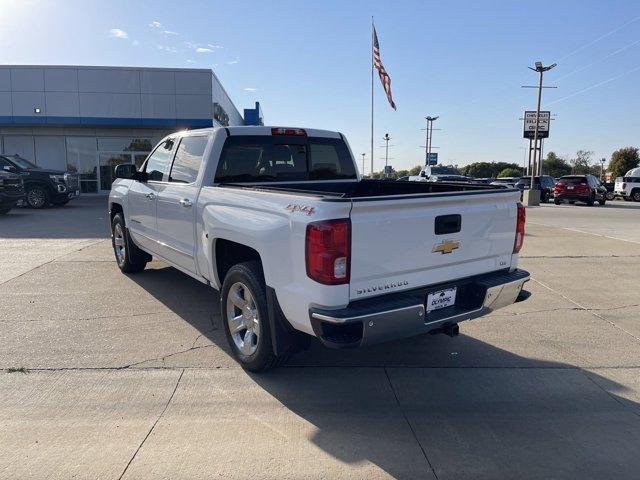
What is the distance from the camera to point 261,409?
141 inches

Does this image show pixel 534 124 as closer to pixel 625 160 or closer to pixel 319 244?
pixel 319 244

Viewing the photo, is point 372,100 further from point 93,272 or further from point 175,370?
point 175,370

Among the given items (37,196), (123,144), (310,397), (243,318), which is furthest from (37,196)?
(310,397)

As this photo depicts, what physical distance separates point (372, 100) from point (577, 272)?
29084 mm

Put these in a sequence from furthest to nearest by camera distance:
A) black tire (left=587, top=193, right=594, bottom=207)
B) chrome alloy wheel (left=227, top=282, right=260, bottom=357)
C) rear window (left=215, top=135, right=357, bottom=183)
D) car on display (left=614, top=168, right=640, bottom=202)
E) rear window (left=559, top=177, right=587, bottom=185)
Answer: car on display (left=614, top=168, right=640, bottom=202) → rear window (left=559, top=177, right=587, bottom=185) → black tire (left=587, top=193, right=594, bottom=207) → rear window (left=215, top=135, right=357, bottom=183) → chrome alloy wheel (left=227, top=282, right=260, bottom=357)

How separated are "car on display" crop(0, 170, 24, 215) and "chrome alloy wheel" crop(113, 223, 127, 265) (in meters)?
10.5

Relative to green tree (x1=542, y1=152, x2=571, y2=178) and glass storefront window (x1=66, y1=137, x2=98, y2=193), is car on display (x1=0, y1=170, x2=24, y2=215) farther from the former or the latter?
green tree (x1=542, y1=152, x2=571, y2=178)

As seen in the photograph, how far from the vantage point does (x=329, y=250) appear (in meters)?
3.11

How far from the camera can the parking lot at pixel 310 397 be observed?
297cm

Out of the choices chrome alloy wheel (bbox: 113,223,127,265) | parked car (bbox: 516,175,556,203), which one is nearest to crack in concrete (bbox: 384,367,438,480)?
chrome alloy wheel (bbox: 113,223,127,265)

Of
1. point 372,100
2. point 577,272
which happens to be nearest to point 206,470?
Result: point 577,272

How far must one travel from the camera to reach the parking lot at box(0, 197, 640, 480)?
2975 millimetres

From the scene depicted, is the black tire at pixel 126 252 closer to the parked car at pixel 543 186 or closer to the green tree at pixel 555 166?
the parked car at pixel 543 186

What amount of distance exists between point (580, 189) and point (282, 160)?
1013 inches
